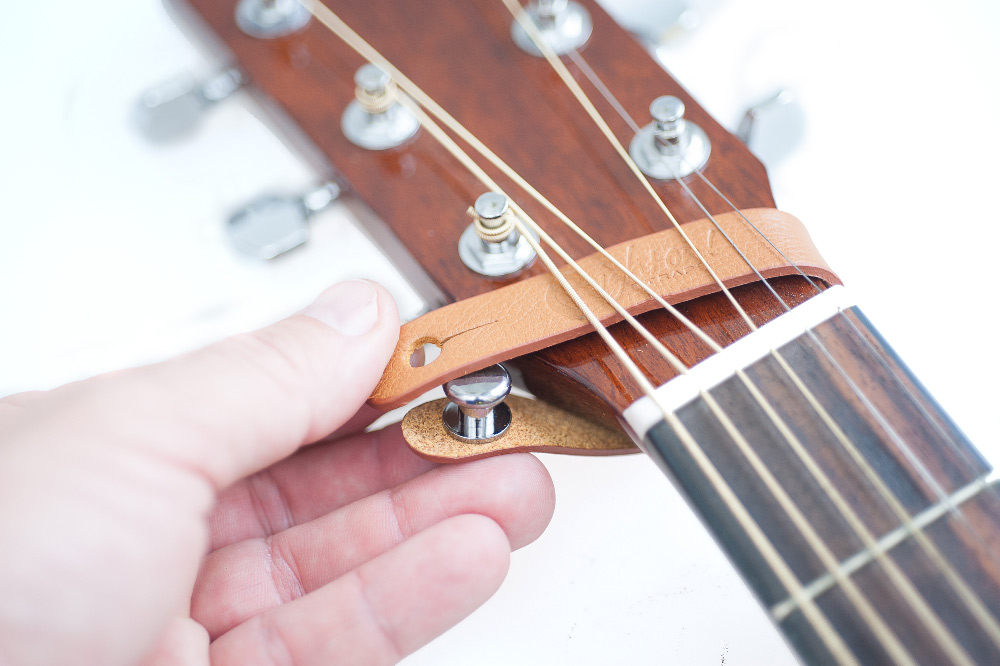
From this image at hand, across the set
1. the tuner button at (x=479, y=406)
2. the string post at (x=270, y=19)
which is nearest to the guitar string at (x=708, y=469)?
the tuner button at (x=479, y=406)

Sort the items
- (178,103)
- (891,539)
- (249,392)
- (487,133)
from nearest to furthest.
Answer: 1. (891,539)
2. (249,392)
3. (487,133)
4. (178,103)

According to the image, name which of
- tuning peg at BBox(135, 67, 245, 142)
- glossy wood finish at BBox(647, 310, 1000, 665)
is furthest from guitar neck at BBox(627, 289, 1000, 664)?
tuning peg at BBox(135, 67, 245, 142)

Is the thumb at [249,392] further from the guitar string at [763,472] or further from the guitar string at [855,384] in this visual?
the guitar string at [855,384]

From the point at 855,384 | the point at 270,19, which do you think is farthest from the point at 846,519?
the point at 270,19

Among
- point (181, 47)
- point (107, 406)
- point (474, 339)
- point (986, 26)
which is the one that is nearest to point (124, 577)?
point (107, 406)

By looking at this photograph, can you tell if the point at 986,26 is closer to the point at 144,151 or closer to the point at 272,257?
the point at 272,257

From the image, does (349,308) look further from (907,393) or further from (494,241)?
(907,393)
